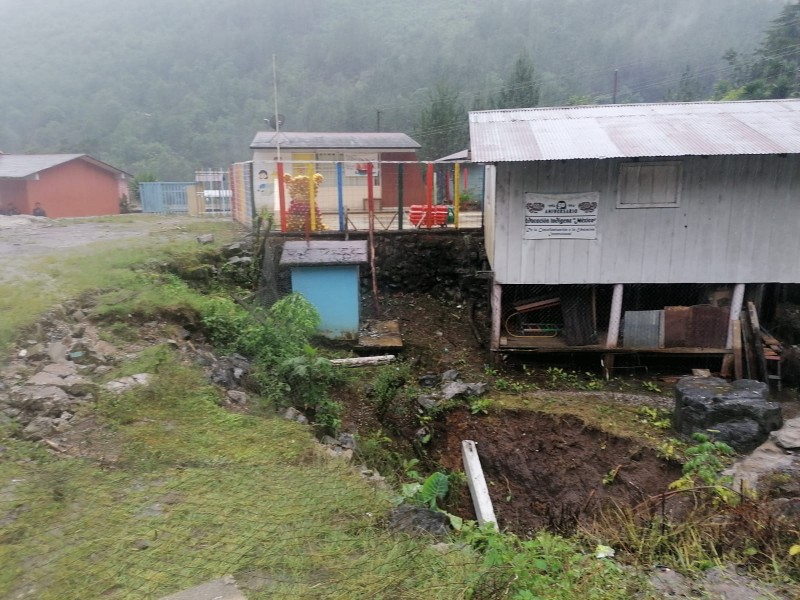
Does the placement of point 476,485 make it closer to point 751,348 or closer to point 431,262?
point 751,348

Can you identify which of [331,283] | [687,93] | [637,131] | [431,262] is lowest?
[331,283]

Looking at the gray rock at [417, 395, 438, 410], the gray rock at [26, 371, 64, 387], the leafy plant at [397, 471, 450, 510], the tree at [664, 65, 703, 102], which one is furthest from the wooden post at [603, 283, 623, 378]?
the tree at [664, 65, 703, 102]

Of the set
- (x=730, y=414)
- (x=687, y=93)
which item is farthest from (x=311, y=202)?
(x=687, y=93)

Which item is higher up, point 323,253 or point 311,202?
point 311,202

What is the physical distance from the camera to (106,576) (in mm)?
3318

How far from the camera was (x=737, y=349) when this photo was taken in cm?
920

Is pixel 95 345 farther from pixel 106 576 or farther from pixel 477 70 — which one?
pixel 477 70

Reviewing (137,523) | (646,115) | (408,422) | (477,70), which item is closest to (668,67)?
(477,70)

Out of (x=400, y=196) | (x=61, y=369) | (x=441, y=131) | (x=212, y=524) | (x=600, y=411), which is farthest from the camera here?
(x=441, y=131)

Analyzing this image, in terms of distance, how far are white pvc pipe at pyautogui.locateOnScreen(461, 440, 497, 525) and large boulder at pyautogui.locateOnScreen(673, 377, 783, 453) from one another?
8.99ft

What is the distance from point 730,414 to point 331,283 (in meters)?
6.48

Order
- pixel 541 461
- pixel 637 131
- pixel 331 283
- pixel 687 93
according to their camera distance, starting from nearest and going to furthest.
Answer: pixel 541 461 < pixel 637 131 < pixel 331 283 < pixel 687 93

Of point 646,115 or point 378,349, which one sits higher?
point 646,115

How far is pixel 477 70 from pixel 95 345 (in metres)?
66.8
